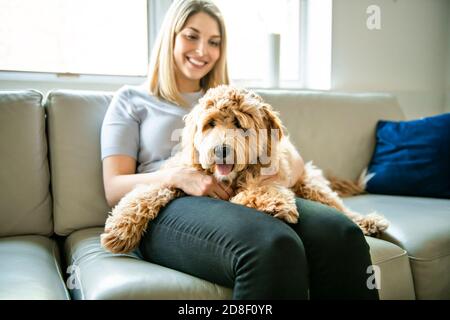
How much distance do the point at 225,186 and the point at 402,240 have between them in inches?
29.8

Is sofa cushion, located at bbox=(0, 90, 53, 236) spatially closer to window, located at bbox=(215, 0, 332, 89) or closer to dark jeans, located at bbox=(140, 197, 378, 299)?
dark jeans, located at bbox=(140, 197, 378, 299)

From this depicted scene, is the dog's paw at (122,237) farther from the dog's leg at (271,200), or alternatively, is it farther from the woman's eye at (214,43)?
the woman's eye at (214,43)

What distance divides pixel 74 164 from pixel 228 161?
75cm

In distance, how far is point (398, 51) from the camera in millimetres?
3137

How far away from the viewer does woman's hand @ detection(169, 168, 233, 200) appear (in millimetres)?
1372

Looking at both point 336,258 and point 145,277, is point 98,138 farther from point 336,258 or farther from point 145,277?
point 336,258

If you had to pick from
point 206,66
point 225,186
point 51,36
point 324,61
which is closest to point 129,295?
point 225,186

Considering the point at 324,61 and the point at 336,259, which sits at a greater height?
the point at 324,61

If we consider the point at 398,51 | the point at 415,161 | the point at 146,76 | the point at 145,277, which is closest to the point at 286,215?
the point at 145,277

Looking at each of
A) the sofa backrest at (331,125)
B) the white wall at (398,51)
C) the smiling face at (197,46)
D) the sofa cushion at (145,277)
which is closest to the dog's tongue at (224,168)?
the sofa cushion at (145,277)

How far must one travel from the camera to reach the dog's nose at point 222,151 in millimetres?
1346

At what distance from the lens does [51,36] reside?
2.32 m

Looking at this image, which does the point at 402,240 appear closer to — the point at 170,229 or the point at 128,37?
the point at 170,229

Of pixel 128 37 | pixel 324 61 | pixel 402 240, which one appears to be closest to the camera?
pixel 402 240
